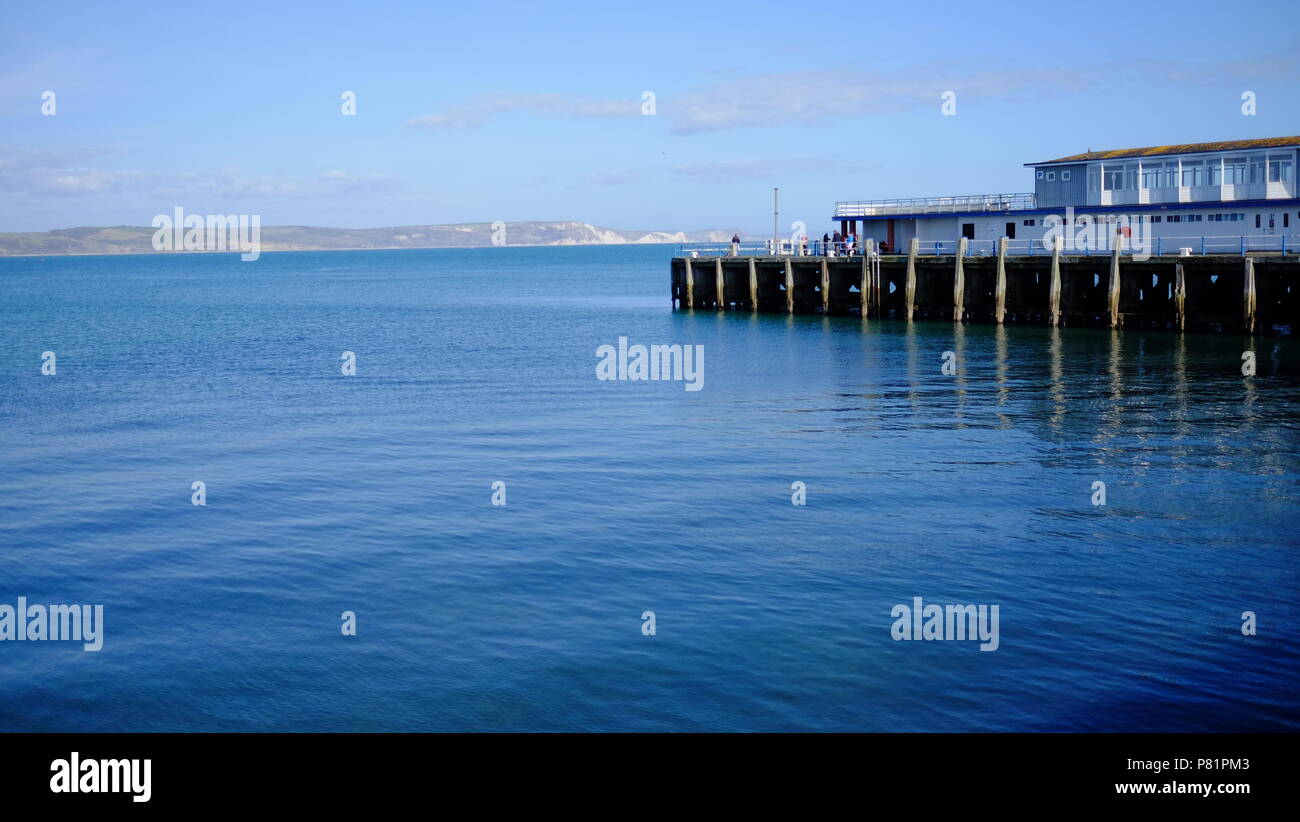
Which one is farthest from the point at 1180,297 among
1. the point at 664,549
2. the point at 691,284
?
the point at 664,549

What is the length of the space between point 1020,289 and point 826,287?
12.0 m

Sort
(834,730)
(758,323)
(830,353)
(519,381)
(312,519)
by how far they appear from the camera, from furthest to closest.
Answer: (758,323) < (830,353) < (519,381) < (312,519) < (834,730)

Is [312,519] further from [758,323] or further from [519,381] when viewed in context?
[758,323]

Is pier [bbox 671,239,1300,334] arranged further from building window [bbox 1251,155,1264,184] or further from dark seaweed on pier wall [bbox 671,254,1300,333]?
building window [bbox 1251,155,1264,184]

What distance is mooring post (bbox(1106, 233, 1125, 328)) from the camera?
2045 inches

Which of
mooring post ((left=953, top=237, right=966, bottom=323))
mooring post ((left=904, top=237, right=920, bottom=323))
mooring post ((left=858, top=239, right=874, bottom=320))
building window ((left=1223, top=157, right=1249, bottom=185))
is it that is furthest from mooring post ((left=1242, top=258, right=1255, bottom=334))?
mooring post ((left=858, top=239, right=874, bottom=320))

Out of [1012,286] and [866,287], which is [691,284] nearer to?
[866,287]

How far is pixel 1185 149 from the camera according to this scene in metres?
58.6

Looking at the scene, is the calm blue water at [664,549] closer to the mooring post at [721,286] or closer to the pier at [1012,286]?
the pier at [1012,286]
